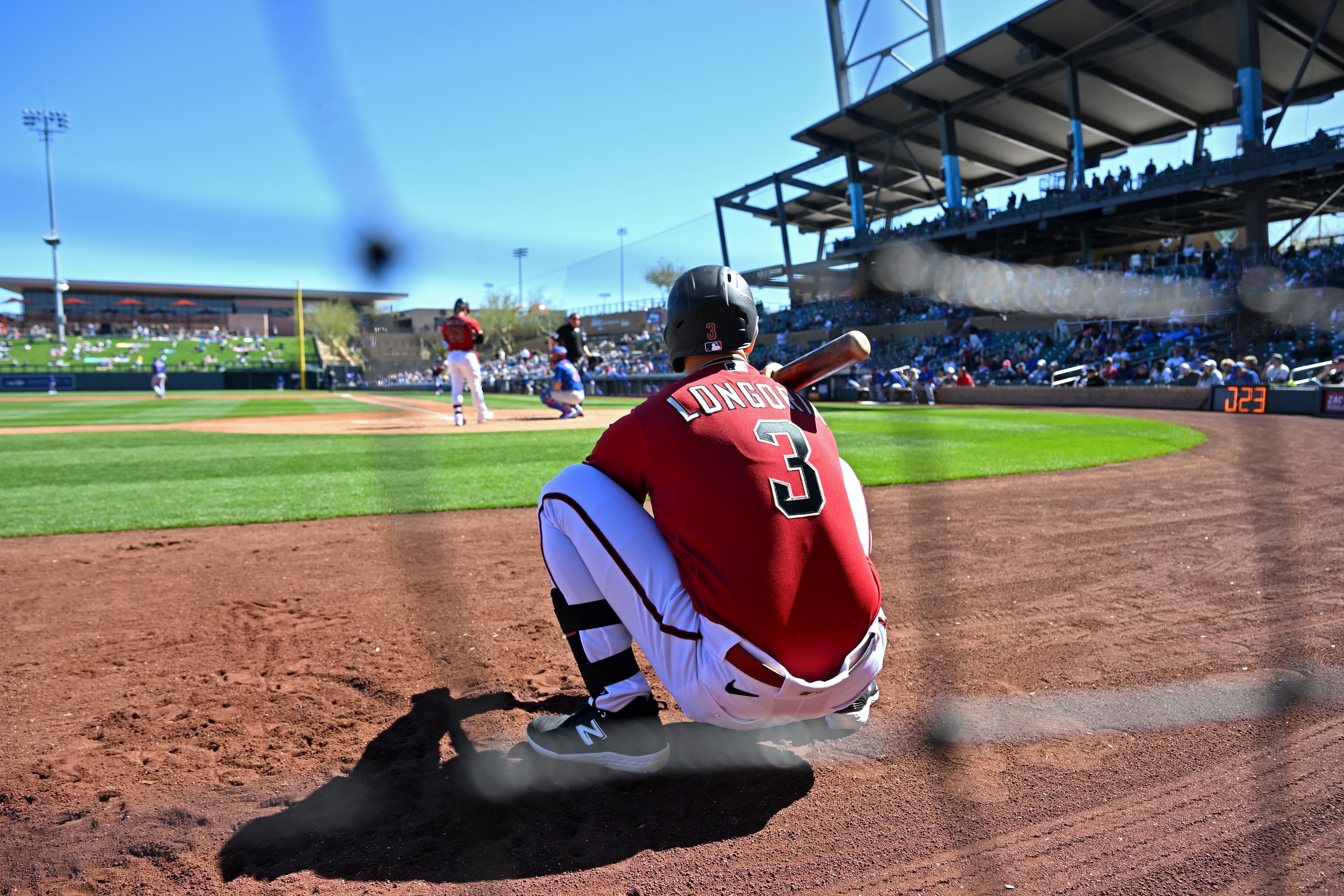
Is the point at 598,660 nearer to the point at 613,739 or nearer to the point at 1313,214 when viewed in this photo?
the point at 613,739

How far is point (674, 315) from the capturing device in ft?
7.93

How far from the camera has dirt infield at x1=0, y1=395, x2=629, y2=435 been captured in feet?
45.2

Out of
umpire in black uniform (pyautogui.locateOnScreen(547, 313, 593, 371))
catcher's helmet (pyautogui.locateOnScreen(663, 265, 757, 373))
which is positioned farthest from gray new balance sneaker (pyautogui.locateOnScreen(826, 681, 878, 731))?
umpire in black uniform (pyautogui.locateOnScreen(547, 313, 593, 371))

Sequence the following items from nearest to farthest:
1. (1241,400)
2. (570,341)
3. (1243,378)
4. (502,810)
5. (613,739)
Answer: (502,810) → (613,739) → (570,341) → (1241,400) → (1243,378)

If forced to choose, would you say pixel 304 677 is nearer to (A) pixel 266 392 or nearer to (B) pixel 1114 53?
(B) pixel 1114 53

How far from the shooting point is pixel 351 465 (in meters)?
9.35

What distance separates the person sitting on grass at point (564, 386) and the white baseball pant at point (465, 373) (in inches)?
62.9

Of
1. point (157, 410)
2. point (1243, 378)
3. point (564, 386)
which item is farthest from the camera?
point (157, 410)

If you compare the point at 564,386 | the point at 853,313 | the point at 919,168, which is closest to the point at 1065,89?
the point at 919,168

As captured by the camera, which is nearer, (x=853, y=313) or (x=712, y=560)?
(x=712, y=560)

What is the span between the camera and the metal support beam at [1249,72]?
23.3 meters

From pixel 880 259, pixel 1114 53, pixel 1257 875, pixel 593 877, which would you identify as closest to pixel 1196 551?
pixel 1257 875

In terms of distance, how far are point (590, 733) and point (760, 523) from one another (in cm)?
88

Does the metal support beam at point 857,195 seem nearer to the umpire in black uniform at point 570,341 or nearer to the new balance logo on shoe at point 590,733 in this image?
the umpire in black uniform at point 570,341
